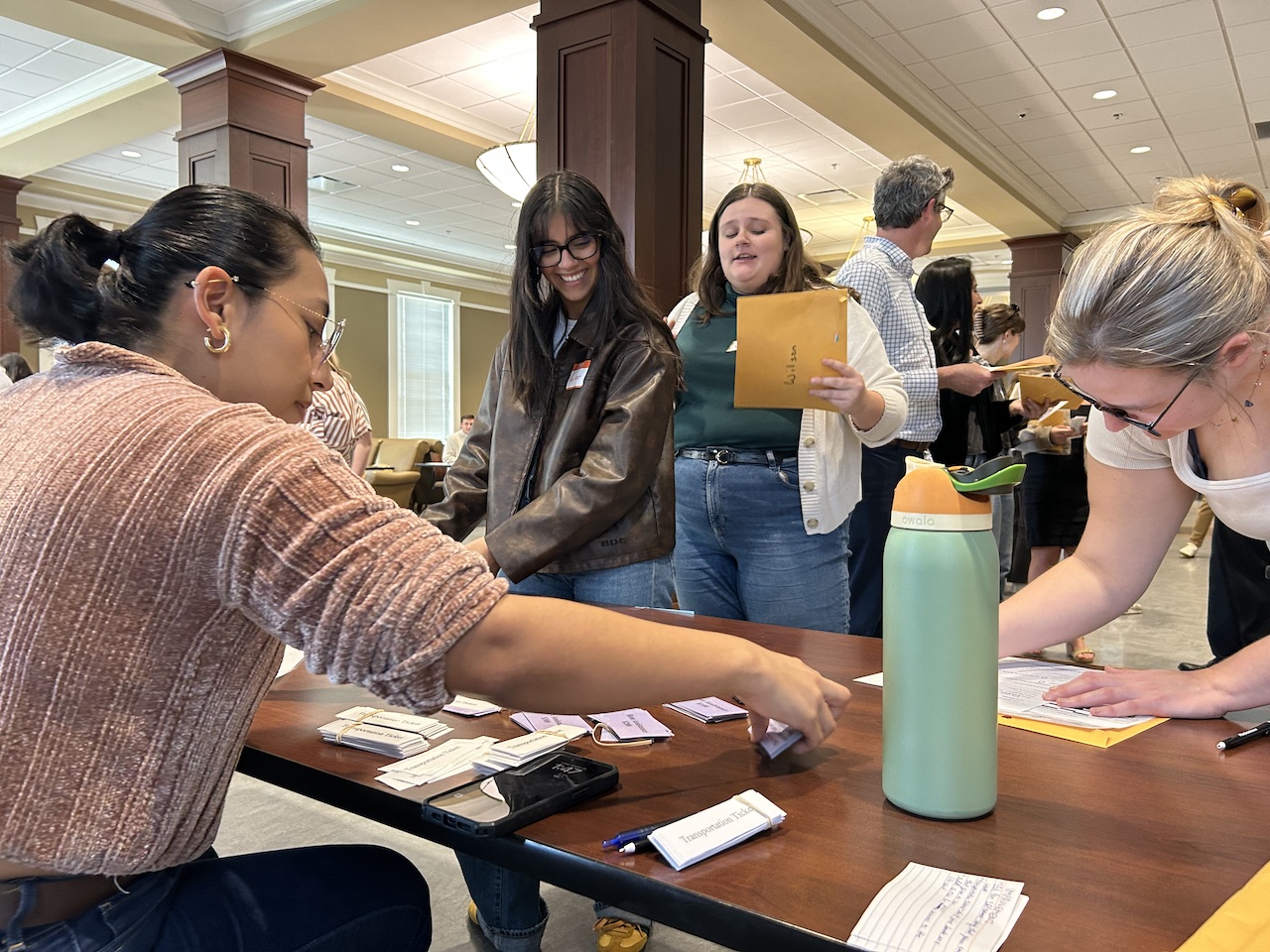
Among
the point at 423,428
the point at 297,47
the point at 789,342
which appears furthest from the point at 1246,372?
the point at 423,428

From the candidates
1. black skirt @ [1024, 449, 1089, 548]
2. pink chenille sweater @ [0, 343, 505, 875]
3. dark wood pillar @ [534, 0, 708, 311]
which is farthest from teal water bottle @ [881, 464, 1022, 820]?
black skirt @ [1024, 449, 1089, 548]

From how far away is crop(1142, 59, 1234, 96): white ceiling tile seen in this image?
5.69m

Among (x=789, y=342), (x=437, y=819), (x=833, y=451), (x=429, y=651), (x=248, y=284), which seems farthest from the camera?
(x=833, y=451)

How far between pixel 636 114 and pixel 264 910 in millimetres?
3576

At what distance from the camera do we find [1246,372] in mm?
1141

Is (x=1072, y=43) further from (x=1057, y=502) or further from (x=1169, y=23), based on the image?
(x=1057, y=502)

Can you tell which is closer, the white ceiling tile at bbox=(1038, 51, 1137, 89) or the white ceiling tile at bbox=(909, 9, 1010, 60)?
the white ceiling tile at bbox=(909, 9, 1010, 60)

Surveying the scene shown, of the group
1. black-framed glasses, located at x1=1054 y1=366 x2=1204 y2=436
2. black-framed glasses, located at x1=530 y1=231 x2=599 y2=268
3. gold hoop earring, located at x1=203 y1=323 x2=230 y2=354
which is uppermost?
black-framed glasses, located at x1=530 y1=231 x2=599 y2=268

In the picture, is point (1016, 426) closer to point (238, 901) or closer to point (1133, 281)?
point (1133, 281)

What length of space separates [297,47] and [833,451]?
14.6ft

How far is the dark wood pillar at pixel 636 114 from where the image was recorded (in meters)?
3.88

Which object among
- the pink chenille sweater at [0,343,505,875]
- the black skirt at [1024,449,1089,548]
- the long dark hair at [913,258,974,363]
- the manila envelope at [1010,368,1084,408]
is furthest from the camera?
the black skirt at [1024,449,1089,548]

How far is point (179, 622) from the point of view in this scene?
28.5 inches

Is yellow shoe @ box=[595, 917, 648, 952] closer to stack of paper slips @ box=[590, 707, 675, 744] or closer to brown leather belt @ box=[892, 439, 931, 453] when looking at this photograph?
stack of paper slips @ box=[590, 707, 675, 744]
